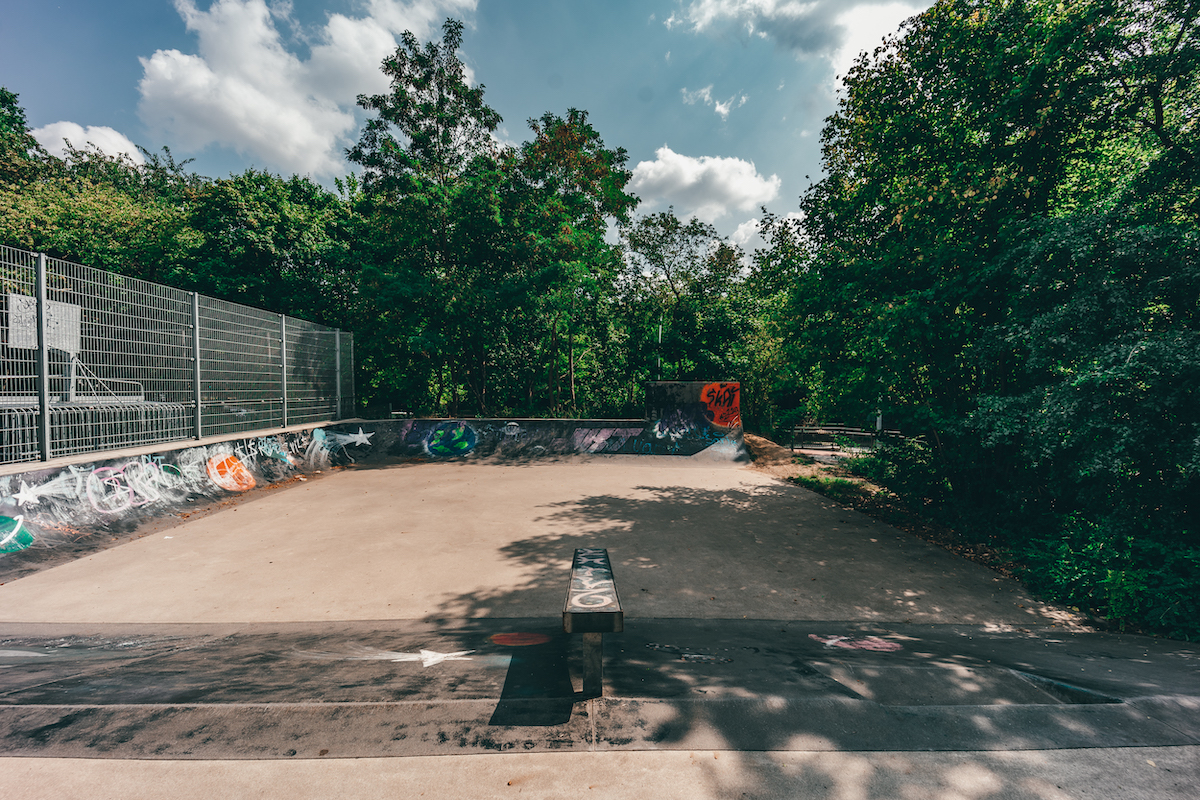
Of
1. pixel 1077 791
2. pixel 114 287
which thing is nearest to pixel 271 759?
pixel 1077 791

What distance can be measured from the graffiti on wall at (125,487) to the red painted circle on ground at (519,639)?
570 centimetres

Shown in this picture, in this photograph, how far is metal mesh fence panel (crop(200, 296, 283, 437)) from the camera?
8430 millimetres

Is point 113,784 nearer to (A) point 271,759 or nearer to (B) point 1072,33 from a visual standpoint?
(A) point 271,759

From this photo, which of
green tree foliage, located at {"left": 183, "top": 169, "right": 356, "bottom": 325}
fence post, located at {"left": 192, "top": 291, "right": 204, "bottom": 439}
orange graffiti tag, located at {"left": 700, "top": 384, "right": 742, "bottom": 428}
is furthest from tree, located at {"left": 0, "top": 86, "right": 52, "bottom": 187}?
orange graffiti tag, located at {"left": 700, "top": 384, "right": 742, "bottom": 428}

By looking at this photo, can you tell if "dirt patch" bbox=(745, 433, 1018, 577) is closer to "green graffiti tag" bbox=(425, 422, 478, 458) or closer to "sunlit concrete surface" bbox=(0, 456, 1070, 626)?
"sunlit concrete surface" bbox=(0, 456, 1070, 626)

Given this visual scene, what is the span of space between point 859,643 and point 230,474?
9.82m

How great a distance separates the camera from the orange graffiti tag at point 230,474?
8.05 m

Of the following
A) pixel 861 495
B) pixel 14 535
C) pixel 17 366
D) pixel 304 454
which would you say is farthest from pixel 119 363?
pixel 861 495

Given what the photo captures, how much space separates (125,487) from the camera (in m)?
6.37

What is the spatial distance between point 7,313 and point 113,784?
21.7 feet

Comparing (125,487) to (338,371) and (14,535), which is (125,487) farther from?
(338,371)

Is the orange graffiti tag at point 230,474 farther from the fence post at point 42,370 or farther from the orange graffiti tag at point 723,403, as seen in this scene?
the orange graffiti tag at point 723,403

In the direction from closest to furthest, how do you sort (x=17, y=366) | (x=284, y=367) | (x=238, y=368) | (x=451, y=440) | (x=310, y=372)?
(x=17, y=366) → (x=238, y=368) → (x=284, y=367) → (x=310, y=372) → (x=451, y=440)

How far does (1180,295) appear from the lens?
4.79m
